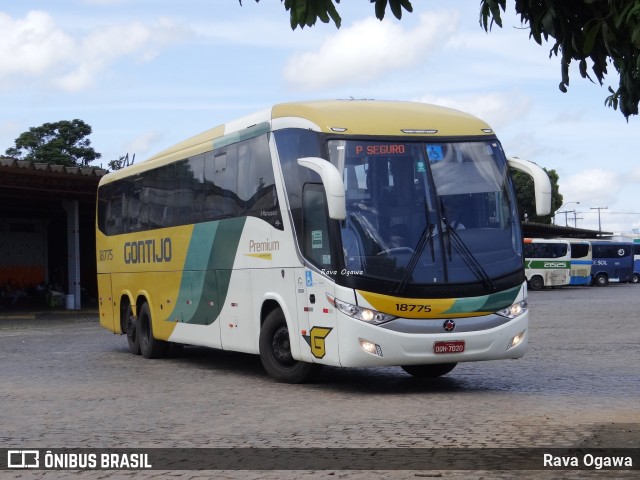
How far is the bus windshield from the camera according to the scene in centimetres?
1284

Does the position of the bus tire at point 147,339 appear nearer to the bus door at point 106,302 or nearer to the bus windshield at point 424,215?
the bus door at point 106,302

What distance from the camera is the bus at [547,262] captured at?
60.8 metres

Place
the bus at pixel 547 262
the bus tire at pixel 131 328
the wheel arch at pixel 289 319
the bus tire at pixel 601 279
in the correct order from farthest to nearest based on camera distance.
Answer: the bus tire at pixel 601 279
the bus at pixel 547 262
the bus tire at pixel 131 328
the wheel arch at pixel 289 319

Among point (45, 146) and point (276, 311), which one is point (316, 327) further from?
point (45, 146)

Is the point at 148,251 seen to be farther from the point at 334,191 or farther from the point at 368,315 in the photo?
the point at 334,191

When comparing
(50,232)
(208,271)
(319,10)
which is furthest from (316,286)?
(50,232)

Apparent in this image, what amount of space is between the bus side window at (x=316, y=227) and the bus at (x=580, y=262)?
51.6 metres

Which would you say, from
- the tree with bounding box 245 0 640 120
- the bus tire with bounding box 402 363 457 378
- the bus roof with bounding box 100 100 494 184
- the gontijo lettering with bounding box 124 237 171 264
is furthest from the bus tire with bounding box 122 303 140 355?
the tree with bounding box 245 0 640 120

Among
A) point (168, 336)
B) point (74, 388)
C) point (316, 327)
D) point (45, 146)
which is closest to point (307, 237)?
point (316, 327)

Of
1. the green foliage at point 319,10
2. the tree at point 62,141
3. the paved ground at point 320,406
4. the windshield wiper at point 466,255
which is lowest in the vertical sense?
the paved ground at point 320,406

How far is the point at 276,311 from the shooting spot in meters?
14.5

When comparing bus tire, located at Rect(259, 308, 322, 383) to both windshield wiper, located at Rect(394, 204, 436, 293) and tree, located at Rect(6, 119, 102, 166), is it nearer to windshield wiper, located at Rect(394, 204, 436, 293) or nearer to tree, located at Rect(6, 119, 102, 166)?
windshield wiper, located at Rect(394, 204, 436, 293)

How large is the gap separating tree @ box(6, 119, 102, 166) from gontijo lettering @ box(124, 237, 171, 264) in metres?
66.4

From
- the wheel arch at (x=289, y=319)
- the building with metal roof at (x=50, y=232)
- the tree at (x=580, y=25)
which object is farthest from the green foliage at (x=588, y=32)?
the building with metal roof at (x=50, y=232)
